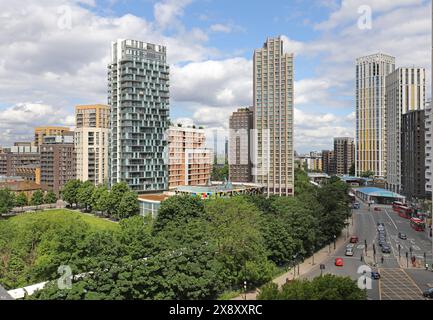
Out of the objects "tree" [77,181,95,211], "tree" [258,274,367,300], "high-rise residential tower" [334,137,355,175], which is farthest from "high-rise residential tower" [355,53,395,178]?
"tree" [258,274,367,300]

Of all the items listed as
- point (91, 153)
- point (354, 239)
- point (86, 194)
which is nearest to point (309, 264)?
point (354, 239)

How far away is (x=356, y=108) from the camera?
4584 centimetres

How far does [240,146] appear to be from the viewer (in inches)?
1495

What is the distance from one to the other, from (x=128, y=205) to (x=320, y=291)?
1850cm

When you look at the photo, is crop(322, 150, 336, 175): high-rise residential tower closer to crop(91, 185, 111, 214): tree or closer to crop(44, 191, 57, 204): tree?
crop(44, 191, 57, 204): tree

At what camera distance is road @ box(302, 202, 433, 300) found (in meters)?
11.1

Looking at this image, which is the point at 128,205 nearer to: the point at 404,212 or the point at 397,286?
the point at 397,286

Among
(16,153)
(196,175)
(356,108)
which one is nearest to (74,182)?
(196,175)

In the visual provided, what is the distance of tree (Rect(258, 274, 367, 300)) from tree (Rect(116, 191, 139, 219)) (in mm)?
17827

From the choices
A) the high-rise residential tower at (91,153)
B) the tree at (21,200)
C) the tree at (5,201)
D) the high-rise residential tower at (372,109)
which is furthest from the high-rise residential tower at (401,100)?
the tree at (5,201)

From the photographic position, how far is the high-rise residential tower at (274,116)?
1214 inches

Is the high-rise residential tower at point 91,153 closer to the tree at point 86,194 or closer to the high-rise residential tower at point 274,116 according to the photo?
the tree at point 86,194

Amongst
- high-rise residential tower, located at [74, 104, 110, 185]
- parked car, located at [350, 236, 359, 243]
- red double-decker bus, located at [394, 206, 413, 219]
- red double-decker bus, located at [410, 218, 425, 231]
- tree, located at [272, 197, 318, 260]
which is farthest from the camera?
high-rise residential tower, located at [74, 104, 110, 185]
